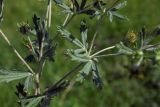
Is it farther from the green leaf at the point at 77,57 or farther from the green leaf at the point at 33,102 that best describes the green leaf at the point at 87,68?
the green leaf at the point at 33,102

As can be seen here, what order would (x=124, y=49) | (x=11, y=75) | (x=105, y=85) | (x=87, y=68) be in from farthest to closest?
1. (x=105, y=85)
2. (x=11, y=75)
3. (x=87, y=68)
4. (x=124, y=49)

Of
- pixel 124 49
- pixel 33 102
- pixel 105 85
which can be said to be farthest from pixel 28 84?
pixel 105 85

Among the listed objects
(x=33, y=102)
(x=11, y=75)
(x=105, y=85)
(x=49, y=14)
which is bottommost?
(x=105, y=85)

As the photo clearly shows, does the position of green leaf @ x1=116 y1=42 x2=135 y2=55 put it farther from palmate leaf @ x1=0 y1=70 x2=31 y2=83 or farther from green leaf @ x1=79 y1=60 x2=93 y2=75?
palmate leaf @ x1=0 y1=70 x2=31 y2=83

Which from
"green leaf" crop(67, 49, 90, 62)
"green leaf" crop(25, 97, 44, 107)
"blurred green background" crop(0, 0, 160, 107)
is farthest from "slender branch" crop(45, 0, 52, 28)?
"blurred green background" crop(0, 0, 160, 107)

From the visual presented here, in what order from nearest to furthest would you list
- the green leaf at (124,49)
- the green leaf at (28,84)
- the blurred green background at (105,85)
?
1. the green leaf at (124,49)
2. the green leaf at (28,84)
3. the blurred green background at (105,85)

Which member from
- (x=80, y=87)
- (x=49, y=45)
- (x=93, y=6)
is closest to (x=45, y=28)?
(x=49, y=45)

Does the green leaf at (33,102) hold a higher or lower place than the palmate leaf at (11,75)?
lower

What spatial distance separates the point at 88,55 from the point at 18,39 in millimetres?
3590

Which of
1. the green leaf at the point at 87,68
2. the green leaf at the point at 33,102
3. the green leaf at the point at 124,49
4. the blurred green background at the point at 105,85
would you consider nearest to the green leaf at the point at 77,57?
the green leaf at the point at 87,68

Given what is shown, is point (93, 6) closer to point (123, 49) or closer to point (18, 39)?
point (123, 49)

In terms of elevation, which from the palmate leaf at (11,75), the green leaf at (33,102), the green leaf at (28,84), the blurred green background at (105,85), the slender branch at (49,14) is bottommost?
the blurred green background at (105,85)

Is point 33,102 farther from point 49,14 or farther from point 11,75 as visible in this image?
point 49,14

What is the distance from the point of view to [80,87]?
191 inches
